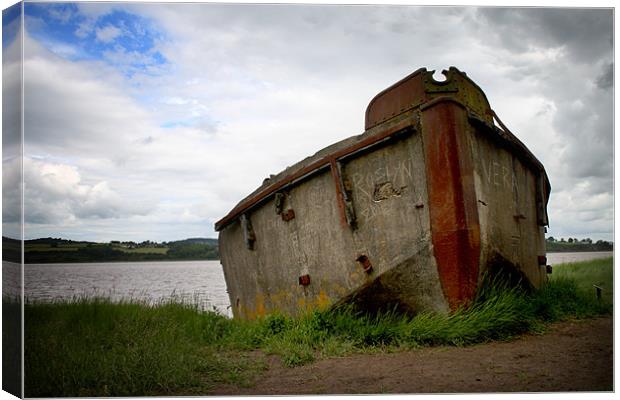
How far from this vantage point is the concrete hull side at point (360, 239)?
4.39 m

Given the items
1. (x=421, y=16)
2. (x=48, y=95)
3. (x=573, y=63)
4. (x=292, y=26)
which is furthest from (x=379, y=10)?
(x=48, y=95)

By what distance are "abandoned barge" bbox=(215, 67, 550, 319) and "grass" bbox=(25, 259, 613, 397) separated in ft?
0.82

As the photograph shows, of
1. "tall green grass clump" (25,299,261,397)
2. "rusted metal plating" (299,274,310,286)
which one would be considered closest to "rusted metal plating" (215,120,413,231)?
"rusted metal plating" (299,274,310,286)

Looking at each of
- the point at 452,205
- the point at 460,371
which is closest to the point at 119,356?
the point at 460,371

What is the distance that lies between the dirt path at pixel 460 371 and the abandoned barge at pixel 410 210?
626 millimetres

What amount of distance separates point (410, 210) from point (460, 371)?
4.99ft

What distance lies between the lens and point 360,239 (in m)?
4.73

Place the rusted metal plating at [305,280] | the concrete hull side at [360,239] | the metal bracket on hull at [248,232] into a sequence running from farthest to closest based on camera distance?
the metal bracket on hull at [248,232], the rusted metal plating at [305,280], the concrete hull side at [360,239]

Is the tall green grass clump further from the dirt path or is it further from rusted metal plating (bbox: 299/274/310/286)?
rusted metal plating (bbox: 299/274/310/286)

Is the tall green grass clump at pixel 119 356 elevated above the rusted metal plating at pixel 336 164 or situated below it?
below

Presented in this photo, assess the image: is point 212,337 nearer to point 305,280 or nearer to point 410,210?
point 305,280

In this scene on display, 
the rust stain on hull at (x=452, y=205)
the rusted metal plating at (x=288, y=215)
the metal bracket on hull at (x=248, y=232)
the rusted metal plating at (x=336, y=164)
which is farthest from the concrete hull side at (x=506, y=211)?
the metal bracket on hull at (x=248, y=232)

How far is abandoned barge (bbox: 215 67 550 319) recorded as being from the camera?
424 centimetres

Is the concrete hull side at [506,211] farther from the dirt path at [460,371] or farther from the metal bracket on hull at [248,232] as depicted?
the metal bracket on hull at [248,232]
